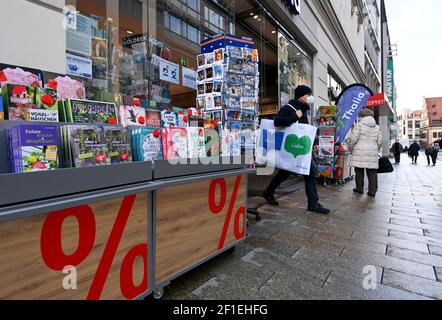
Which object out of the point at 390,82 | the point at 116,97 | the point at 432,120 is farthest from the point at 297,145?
the point at 432,120

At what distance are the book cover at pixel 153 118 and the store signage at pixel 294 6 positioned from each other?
660 cm

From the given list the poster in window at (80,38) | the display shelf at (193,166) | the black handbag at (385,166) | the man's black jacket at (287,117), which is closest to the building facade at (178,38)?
the poster in window at (80,38)

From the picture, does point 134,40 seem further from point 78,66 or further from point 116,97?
point 116,97

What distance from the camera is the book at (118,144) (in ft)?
5.89

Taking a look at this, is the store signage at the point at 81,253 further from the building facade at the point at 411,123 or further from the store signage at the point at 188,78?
the building facade at the point at 411,123

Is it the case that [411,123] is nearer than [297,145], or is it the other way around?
[297,145]

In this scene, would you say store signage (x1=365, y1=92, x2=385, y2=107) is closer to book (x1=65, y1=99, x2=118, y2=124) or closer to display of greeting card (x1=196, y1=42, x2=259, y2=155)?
display of greeting card (x1=196, y1=42, x2=259, y2=155)

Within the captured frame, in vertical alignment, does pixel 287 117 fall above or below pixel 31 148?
above

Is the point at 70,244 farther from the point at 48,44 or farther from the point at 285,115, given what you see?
the point at 285,115

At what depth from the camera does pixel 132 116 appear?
2.12 m

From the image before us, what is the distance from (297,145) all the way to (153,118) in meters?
2.78

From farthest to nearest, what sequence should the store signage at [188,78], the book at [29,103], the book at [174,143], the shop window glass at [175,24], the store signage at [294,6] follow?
1. the store signage at [294,6]
2. the shop window glass at [175,24]
3. the store signage at [188,78]
4. the book at [174,143]
5. the book at [29,103]
